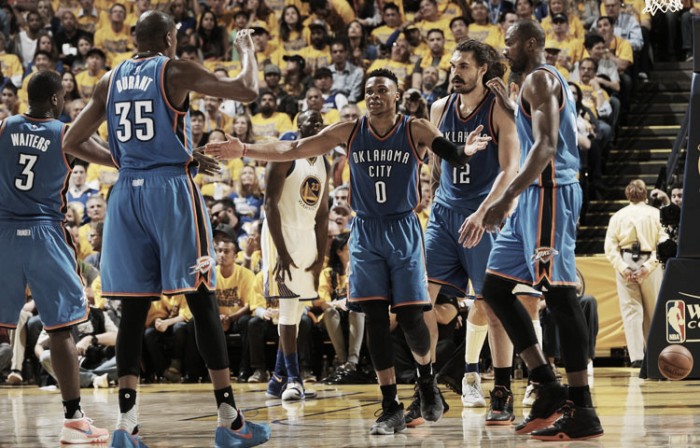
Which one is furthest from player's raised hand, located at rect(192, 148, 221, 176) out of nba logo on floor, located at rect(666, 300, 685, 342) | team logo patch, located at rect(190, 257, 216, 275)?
nba logo on floor, located at rect(666, 300, 685, 342)

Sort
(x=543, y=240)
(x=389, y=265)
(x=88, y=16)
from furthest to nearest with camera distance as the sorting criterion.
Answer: (x=88, y=16) → (x=389, y=265) → (x=543, y=240)

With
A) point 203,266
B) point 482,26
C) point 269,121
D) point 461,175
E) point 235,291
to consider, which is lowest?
point 235,291

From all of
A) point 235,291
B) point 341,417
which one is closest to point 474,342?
point 341,417

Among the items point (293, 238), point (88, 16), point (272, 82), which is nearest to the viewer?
point (293, 238)

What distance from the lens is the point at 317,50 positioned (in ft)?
51.1

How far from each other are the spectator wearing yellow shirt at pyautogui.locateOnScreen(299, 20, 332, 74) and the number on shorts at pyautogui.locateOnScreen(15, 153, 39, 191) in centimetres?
979

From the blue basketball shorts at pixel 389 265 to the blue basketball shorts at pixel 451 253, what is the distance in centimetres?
57

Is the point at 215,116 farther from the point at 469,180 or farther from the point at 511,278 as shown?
the point at 511,278

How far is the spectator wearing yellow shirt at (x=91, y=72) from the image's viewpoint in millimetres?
15469

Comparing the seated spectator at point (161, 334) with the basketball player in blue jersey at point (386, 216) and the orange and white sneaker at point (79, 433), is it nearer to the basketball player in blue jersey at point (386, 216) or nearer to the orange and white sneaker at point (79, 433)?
the orange and white sneaker at point (79, 433)

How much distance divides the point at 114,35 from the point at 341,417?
11.9 meters

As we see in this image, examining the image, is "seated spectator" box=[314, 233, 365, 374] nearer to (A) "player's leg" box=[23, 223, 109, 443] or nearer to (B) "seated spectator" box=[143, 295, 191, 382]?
(B) "seated spectator" box=[143, 295, 191, 382]

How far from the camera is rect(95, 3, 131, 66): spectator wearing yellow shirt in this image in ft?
54.6

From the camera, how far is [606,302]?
10930mm
